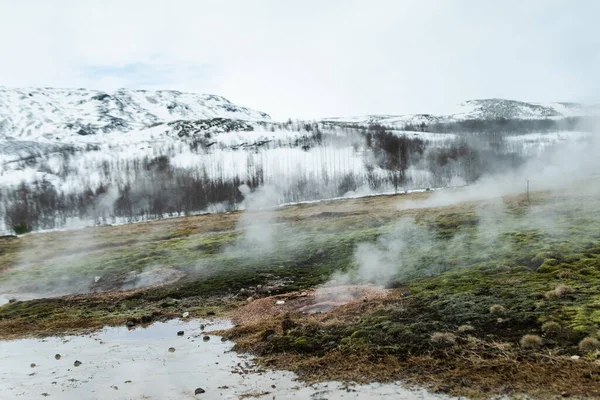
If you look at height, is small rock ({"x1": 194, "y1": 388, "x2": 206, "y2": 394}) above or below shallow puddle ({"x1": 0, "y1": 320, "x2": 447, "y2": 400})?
above

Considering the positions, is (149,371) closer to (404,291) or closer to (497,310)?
(404,291)

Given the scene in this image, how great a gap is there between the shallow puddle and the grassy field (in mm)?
888

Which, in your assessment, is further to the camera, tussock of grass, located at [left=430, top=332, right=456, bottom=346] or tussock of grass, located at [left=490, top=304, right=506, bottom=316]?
tussock of grass, located at [left=490, top=304, right=506, bottom=316]

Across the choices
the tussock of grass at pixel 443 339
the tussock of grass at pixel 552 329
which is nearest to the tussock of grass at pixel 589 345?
the tussock of grass at pixel 552 329

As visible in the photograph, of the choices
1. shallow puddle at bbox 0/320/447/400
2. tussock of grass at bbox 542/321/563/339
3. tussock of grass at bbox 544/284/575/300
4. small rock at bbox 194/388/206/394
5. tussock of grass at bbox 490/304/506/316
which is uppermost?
tussock of grass at bbox 544/284/575/300

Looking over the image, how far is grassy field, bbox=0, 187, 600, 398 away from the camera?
12.7 m

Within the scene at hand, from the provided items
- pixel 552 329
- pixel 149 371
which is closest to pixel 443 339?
pixel 552 329

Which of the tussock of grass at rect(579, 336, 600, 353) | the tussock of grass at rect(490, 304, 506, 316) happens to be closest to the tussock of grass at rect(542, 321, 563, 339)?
the tussock of grass at rect(579, 336, 600, 353)

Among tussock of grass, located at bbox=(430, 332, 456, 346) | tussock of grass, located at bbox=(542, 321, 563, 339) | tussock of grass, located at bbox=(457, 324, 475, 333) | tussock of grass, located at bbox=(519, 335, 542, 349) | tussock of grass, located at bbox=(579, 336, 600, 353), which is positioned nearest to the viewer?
tussock of grass, located at bbox=(579, 336, 600, 353)

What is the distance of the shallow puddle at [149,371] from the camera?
491 inches

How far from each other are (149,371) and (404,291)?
10966 millimetres

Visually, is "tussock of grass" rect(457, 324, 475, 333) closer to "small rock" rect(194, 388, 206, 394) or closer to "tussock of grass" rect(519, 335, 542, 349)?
"tussock of grass" rect(519, 335, 542, 349)

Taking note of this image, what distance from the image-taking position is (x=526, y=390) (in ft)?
35.4

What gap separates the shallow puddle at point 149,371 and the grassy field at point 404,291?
2.91 ft
